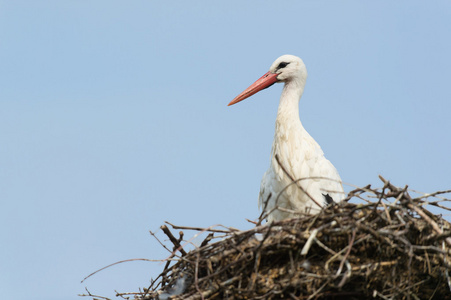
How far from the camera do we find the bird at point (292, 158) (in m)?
4.83

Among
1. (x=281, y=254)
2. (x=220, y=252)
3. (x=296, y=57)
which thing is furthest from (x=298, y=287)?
(x=296, y=57)

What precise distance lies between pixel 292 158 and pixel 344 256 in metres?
2.01

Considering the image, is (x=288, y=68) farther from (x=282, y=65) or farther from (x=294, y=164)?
(x=294, y=164)

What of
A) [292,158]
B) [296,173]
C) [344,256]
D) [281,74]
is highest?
[281,74]

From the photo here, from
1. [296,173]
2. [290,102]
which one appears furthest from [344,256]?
[290,102]

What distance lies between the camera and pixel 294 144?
510 centimetres

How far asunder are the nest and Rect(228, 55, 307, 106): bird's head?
2.29 metres

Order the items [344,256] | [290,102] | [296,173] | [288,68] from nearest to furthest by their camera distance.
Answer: [344,256] < [296,173] < [290,102] < [288,68]

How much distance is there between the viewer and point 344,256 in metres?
3.06

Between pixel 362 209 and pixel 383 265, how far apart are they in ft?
0.85

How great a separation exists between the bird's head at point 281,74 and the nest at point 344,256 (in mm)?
2295

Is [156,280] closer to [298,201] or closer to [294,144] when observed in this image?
[298,201]

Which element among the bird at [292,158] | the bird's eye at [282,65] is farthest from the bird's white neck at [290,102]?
the bird's eye at [282,65]

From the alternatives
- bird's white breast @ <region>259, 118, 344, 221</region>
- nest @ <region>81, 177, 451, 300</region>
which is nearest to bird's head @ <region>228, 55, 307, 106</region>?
bird's white breast @ <region>259, 118, 344, 221</region>
